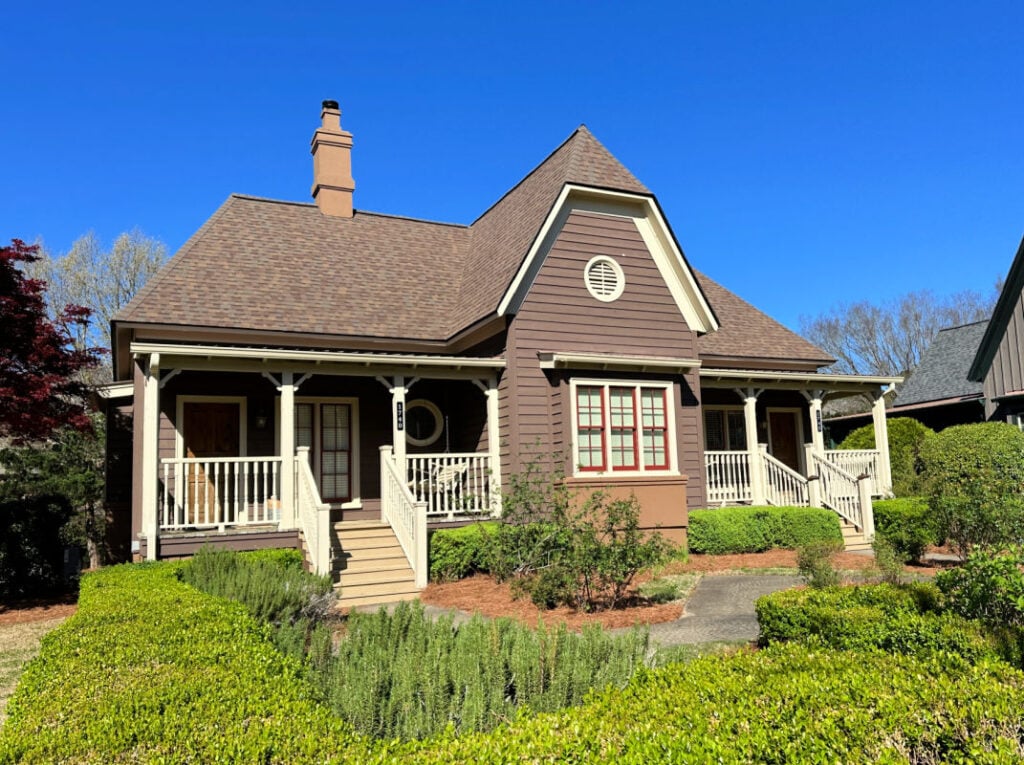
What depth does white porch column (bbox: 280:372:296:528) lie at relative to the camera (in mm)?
12227

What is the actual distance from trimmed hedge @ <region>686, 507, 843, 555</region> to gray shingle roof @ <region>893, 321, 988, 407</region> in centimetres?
1104

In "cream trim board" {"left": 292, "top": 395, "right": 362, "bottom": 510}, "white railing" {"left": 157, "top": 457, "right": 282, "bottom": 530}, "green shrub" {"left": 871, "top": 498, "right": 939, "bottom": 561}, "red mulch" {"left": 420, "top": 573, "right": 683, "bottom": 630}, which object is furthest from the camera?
"cream trim board" {"left": 292, "top": 395, "right": 362, "bottom": 510}

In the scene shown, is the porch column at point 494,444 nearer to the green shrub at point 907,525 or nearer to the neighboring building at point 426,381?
the neighboring building at point 426,381

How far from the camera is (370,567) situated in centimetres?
1180

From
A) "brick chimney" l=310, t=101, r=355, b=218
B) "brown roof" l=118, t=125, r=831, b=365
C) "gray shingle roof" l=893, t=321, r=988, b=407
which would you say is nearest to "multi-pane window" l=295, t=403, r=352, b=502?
"brown roof" l=118, t=125, r=831, b=365

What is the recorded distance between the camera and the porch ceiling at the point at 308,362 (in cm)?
1193

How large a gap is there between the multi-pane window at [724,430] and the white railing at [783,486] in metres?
2.66

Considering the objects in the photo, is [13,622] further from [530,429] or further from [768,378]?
[768,378]

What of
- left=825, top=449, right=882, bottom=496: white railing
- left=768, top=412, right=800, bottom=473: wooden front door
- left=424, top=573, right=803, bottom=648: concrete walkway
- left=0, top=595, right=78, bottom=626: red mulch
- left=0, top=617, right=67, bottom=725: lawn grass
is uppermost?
left=768, top=412, right=800, bottom=473: wooden front door

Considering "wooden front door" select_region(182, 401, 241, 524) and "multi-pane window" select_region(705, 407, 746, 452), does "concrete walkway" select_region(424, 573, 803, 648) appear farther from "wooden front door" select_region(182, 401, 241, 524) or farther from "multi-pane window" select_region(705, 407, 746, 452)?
"multi-pane window" select_region(705, 407, 746, 452)

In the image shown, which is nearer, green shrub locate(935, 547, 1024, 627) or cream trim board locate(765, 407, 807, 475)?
green shrub locate(935, 547, 1024, 627)

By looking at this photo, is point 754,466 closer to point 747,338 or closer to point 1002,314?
point 747,338

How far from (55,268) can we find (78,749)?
112 ft

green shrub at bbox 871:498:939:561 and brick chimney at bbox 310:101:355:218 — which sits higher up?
brick chimney at bbox 310:101:355:218
